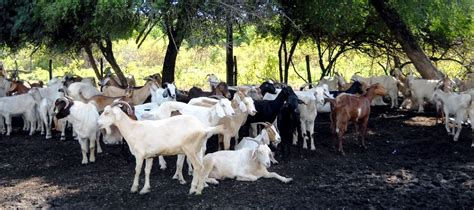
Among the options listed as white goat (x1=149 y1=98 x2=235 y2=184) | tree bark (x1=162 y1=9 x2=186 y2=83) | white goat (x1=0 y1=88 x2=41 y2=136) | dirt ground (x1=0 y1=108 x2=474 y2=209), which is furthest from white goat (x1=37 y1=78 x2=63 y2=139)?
white goat (x1=149 y1=98 x2=235 y2=184)

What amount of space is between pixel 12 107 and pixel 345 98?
6.85 metres

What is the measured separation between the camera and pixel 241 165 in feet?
26.7

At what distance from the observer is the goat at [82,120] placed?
939cm

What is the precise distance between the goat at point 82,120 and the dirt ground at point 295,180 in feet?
1.03

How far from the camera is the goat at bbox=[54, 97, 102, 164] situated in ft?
30.8

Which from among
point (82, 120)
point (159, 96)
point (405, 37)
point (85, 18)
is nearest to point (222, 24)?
point (159, 96)

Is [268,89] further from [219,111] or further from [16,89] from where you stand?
[16,89]

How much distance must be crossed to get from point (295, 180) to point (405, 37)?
734 centimetres

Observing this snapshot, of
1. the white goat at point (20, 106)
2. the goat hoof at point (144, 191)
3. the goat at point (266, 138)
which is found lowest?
the goat hoof at point (144, 191)

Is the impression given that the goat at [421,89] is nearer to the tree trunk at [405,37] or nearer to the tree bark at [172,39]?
the tree trunk at [405,37]

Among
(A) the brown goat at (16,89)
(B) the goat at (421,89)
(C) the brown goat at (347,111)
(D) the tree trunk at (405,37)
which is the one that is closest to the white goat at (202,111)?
Result: (C) the brown goat at (347,111)

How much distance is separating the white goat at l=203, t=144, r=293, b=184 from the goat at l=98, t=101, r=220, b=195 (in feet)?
1.60

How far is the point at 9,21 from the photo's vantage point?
13570 mm

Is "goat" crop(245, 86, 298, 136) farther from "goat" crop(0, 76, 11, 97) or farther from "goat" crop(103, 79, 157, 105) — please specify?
"goat" crop(0, 76, 11, 97)
